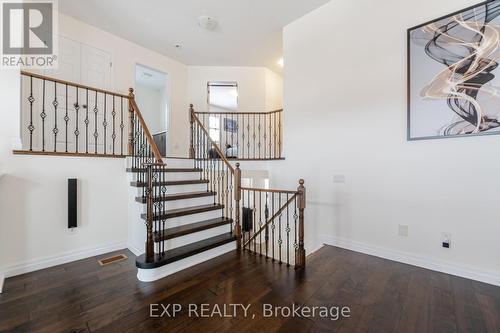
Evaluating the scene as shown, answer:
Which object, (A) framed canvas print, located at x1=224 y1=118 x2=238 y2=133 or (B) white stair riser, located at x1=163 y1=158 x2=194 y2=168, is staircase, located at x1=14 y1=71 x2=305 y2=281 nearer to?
(B) white stair riser, located at x1=163 y1=158 x2=194 y2=168

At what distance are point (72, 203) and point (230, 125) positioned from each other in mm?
4047

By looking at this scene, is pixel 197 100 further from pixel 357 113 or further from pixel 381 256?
pixel 381 256

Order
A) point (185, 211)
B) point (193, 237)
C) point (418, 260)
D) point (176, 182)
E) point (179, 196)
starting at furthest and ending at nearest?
point (176, 182)
point (179, 196)
point (185, 211)
point (193, 237)
point (418, 260)

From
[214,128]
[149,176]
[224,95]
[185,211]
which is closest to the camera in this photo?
[149,176]

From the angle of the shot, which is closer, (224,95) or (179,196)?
(179,196)

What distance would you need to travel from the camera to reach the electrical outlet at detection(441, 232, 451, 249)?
2.45m

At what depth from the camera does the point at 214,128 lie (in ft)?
19.5

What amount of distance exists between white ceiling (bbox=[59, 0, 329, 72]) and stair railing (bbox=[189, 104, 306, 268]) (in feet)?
5.65

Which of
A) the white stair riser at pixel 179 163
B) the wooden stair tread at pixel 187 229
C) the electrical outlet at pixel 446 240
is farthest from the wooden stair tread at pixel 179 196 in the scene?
the electrical outlet at pixel 446 240

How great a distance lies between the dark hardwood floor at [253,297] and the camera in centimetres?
163

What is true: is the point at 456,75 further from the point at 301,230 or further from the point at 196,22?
the point at 196,22

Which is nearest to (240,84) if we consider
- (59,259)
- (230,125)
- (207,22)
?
(230,125)

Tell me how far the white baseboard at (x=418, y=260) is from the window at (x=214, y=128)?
3872 mm

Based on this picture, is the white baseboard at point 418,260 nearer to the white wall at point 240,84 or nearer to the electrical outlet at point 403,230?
the electrical outlet at point 403,230
